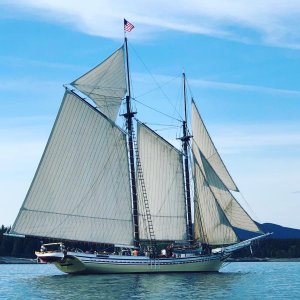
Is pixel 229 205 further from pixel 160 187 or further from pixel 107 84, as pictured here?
pixel 107 84

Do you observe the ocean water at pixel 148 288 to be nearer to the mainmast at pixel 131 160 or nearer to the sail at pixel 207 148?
the mainmast at pixel 131 160

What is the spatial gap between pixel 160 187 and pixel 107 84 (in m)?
14.1

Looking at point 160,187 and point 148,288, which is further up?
point 160,187

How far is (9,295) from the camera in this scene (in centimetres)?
5612

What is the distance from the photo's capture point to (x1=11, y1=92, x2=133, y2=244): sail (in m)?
67.3

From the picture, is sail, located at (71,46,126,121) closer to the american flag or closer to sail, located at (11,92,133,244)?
sail, located at (11,92,133,244)

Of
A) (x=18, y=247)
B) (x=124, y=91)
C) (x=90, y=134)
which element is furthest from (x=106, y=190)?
(x=18, y=247)

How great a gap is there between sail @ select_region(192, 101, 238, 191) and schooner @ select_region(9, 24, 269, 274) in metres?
0.13

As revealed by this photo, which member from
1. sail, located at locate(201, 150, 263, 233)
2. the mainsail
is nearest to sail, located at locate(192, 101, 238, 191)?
the mainsail

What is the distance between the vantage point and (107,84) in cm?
7544

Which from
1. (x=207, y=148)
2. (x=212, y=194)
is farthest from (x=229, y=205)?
(x=207, y=148)

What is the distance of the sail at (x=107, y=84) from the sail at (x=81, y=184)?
2083 mm

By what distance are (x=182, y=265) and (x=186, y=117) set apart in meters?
19.6

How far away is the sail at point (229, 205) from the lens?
77500 millimetres
